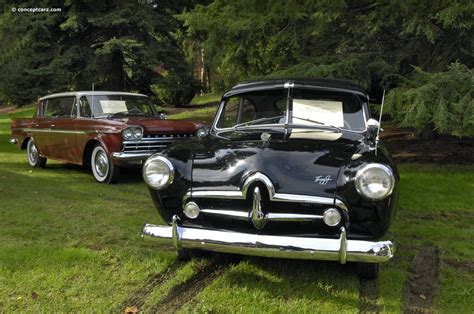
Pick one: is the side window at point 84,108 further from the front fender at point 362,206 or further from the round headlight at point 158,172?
the front fender at point 362,206

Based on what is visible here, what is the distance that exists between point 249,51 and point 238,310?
690cm

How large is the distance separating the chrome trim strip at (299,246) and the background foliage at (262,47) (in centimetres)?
448

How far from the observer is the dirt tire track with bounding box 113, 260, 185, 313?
3599mm

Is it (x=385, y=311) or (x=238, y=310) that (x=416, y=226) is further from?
(x=238, y=310)

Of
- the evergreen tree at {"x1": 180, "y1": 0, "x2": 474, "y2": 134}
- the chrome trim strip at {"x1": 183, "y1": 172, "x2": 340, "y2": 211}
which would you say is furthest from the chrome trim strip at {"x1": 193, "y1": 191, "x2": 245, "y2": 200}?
the evergreen tree at {"x1": 180, "y1": 0, "x2": 474, "y2": 134}

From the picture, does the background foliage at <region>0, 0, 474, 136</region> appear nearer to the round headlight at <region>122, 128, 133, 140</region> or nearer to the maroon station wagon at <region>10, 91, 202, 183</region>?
the maroon station wagon at <region>10, 91, 202, 183</region>

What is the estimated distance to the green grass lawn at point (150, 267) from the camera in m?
3.65

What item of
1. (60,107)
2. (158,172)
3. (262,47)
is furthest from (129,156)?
(158,172)

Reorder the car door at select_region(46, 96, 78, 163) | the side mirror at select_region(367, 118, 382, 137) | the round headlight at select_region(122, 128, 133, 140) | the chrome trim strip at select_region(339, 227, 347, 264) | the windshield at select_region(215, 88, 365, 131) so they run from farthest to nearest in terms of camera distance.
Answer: the car door at select_region(46, 96, 78, 163), the round headlight at select_region(122, 128, 133, 140), the windshield at select_region(215, 88, 365, 131), the side mirror at select_region(367, 118, 382, 137), the chrome trim strip at select_region(339, 227, 347, 264)

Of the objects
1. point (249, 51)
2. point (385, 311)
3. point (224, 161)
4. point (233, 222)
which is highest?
point (249, 51)

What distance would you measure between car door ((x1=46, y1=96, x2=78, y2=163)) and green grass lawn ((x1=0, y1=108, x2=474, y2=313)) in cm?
213

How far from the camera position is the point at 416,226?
→ 5.67 meters

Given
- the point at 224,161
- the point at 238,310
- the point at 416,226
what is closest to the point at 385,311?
the point at 238,310

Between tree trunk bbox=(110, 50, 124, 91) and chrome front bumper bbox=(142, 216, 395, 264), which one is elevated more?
tree trunk bbox=(110, 50, 124, 91)
